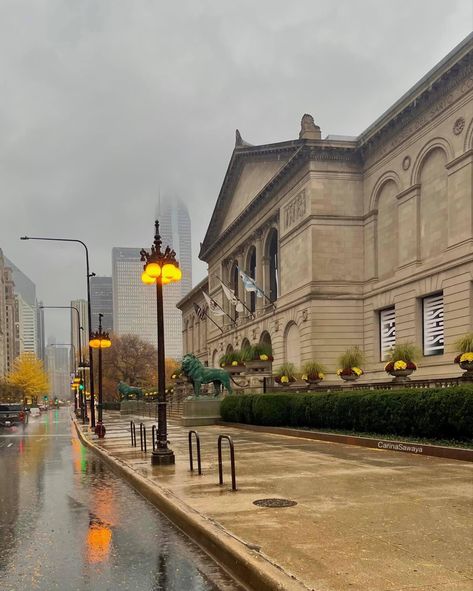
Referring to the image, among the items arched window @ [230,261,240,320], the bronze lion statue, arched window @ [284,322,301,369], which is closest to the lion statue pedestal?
the bronze lion statue

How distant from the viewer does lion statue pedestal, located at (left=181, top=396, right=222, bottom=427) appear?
113ft

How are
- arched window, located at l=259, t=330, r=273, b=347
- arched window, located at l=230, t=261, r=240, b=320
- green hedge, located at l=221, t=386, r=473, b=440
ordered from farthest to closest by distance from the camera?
arched window, located at l=230, t=261, r=240, b=320
arched window, located at l=259, t=330, r=273, b=347
green hedge, located at l=221, t=386, r=473, b=440

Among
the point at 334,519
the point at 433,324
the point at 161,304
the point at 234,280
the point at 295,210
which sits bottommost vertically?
the point at 334,519

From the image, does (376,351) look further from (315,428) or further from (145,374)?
(145,374)

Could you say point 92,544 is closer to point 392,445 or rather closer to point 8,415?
point 392,445

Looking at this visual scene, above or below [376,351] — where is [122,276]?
above

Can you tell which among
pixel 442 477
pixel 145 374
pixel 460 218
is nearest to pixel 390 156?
pixel 460 218

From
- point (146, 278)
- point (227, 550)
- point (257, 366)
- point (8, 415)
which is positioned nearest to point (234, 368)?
point (257, 366)

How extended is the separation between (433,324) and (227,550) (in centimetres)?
3095

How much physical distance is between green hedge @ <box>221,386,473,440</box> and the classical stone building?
10992 millimetres

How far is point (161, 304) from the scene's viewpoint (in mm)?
15922

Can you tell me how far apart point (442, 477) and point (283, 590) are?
24.0 feet

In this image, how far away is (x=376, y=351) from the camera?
136 feet

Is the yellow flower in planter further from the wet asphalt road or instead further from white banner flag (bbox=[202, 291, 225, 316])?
white banner flag (bbox=[202, 291, 225, 316])
